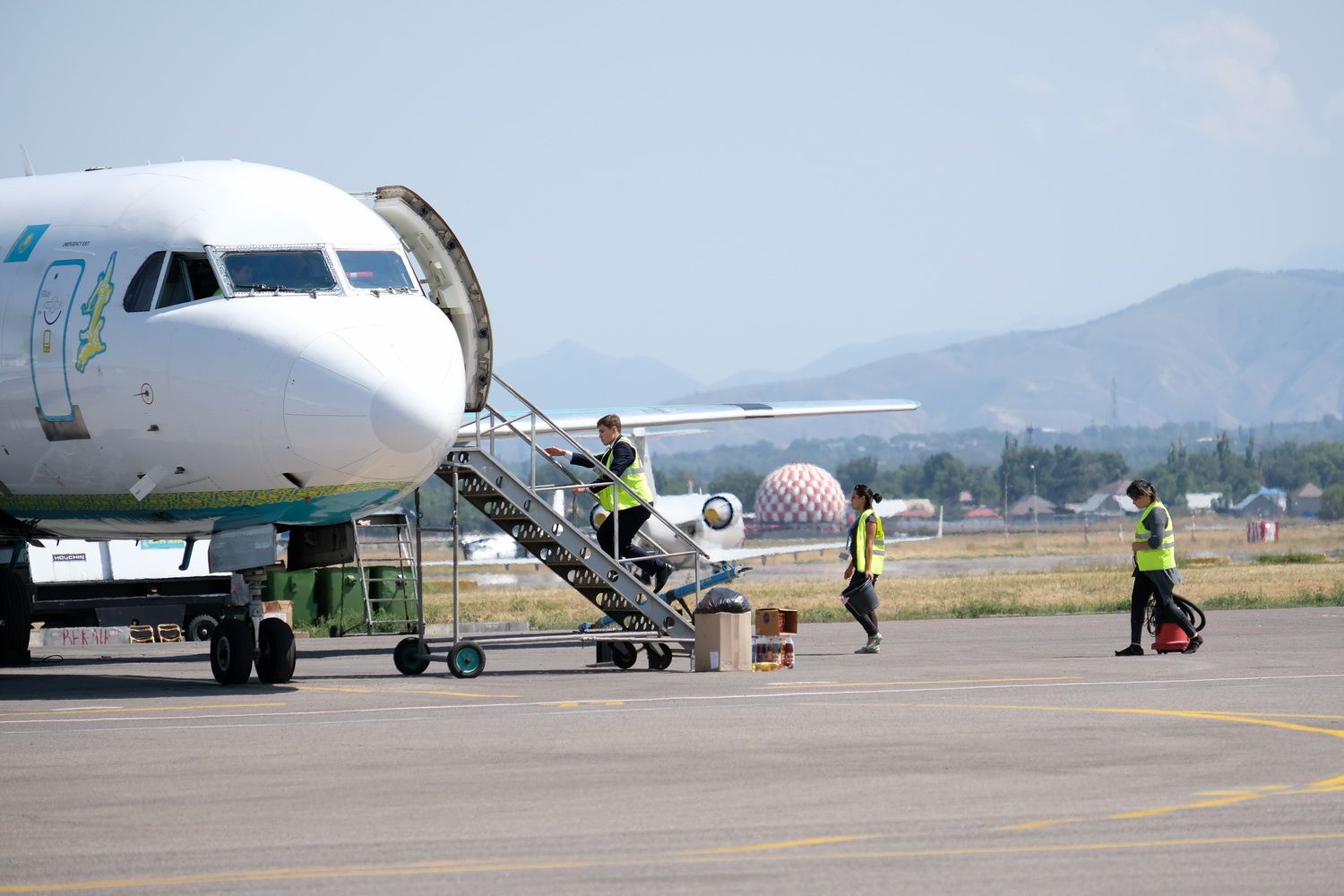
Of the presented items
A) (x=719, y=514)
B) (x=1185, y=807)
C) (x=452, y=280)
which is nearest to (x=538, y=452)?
(x=452, y=280)

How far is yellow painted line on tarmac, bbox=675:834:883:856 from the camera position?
9164 mm

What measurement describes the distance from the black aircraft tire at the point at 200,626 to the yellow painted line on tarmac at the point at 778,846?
23.5 metres

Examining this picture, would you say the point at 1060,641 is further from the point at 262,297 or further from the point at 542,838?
the point at 542,838

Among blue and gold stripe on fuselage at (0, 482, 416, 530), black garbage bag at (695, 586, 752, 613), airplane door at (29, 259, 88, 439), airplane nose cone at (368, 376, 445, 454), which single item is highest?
airplane door at (29, 259, 88, 439)

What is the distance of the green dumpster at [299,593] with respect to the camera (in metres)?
32.0

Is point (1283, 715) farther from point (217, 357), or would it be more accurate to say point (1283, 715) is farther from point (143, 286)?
point (143, 286)

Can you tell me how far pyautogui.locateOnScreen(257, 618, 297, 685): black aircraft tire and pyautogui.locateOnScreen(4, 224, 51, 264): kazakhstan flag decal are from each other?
4606 millimetres

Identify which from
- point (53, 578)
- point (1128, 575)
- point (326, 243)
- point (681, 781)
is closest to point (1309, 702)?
point (681, 781)

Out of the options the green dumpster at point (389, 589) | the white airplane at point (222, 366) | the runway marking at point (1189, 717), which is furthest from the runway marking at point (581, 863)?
the green dumpster at point (389, 589)

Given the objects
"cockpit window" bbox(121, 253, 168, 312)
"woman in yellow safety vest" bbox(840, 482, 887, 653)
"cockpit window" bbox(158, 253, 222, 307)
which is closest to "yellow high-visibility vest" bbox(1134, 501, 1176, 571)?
"woman in yellow safety vest" bbox(840, 482, 887, 653)

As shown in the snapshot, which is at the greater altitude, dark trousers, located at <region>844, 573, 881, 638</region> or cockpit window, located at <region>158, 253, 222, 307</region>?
cockpit window, located at <region>158, 253, 222, 307</region>

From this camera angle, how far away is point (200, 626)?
3148 cm

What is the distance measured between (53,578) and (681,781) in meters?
23.9

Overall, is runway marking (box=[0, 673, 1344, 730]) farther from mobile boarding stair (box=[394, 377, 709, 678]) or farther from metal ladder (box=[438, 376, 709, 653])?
metal ladder (box=[438, 376, 709, 653])
